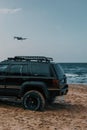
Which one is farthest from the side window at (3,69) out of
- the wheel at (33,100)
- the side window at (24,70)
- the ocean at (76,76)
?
the ocean at (76,76)

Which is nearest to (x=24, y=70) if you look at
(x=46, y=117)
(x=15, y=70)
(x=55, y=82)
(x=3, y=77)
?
(x=15, y=70)

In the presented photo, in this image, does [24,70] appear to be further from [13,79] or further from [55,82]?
[55,82]

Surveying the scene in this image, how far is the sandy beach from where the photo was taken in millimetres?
9377

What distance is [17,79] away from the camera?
476 inches

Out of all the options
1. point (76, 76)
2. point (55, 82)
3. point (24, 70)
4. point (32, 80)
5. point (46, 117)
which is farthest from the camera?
point (76, 76)

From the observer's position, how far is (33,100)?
1201 cm

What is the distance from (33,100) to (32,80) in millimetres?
785

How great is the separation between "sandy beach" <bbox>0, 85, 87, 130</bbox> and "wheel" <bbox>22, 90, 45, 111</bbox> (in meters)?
0.28

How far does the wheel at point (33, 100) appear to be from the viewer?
38.5 feet

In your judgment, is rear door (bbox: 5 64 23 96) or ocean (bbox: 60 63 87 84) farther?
ocean (bbox: 60 63 87 84)

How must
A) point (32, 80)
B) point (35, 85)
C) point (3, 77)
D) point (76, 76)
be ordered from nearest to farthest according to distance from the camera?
point (35, 85) < point (32, 80) < point (3, 77) < point (76, 76)

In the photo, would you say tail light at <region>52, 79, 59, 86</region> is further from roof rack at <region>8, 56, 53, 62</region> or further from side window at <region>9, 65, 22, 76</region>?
side window at <region>9, 65, 22, 76</region>

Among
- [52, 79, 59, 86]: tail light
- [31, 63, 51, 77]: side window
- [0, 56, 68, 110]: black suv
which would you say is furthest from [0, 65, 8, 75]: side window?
[52, 79, 59, 86]: tail light

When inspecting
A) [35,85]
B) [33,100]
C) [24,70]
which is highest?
[24,70]
